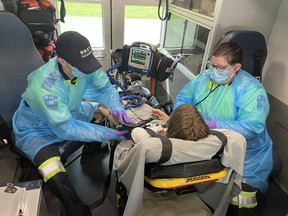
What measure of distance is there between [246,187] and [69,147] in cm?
116

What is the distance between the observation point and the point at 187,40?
8.07ft

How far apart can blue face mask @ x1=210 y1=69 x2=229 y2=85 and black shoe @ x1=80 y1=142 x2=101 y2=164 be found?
48.1 inches

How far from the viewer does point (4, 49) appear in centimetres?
141

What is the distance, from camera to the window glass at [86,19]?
8.58 feet

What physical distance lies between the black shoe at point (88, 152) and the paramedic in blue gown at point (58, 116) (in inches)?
23.0

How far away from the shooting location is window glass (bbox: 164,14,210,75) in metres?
2.11

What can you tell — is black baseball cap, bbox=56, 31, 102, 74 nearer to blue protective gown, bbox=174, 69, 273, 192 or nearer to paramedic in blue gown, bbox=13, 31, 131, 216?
paramedic in blue gown, bbox=13, 31, 131, 216

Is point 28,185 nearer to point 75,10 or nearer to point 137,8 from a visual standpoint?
point 75,10

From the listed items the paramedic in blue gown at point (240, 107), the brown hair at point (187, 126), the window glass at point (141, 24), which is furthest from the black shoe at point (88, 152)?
the window glass at point (141, 24)

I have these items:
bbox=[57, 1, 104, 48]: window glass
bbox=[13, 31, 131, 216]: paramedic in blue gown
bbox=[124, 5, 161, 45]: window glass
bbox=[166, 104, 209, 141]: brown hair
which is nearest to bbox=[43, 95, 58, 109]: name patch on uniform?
bbox=[13, 31, 131, 216]: paramedic in blue gown

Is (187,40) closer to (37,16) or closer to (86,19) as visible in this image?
(86,19)

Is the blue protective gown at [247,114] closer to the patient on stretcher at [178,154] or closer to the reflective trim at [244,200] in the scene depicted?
the reflective trim at [244,200]

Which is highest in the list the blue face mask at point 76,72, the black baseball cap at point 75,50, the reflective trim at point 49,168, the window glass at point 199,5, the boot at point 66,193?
the window glass at point 199,5

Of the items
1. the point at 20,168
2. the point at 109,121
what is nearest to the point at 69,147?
the point at 109,121
